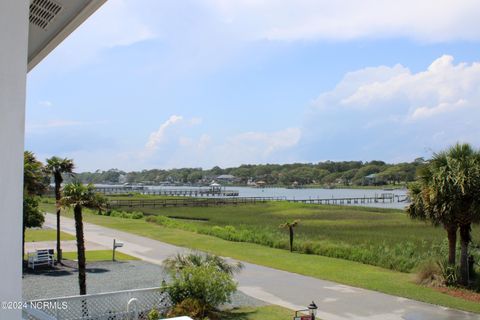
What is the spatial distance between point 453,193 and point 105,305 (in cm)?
1001

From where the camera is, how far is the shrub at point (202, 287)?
10961 millimetres

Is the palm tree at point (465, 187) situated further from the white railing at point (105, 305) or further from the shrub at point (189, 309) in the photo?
the white railing at point (105, 305)

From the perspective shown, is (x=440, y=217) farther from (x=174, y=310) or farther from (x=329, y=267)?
(x=174, y=310)

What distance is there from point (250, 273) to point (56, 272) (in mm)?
7083

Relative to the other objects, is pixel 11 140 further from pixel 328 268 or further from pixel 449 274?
pixel 328 268

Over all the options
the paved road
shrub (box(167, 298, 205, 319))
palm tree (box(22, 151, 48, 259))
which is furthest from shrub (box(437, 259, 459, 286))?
palm tree (box(22, 151, 48, 259))

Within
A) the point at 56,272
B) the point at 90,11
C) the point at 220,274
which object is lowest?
the point at 56,272

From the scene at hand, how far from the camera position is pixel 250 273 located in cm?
1711

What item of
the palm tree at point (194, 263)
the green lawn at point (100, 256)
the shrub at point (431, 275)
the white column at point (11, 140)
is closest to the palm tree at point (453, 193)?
the shrub at point (431, 275)

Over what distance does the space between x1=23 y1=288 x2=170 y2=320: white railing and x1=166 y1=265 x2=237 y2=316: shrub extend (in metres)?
0.40

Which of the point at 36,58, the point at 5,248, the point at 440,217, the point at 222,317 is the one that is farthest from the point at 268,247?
the point at 5,248

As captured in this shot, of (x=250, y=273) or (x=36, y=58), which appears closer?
(x=36, y=58)

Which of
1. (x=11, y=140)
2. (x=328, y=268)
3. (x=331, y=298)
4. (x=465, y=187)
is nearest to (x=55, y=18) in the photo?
(x=11, y=140)

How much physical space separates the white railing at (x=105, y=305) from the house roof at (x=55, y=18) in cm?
697
